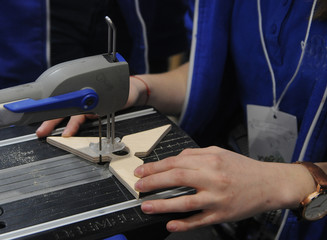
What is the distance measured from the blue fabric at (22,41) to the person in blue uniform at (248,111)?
32 centimetres

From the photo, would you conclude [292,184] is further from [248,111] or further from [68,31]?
[68,31]

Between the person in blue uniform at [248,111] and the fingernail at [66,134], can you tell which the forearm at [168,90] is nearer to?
the person in blue uniform at [248,111]

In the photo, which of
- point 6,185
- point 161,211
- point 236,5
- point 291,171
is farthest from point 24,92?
point 236,5

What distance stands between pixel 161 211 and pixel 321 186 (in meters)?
0.32

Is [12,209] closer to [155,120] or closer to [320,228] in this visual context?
[155,120]

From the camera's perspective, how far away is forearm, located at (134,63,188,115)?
3.67 ft

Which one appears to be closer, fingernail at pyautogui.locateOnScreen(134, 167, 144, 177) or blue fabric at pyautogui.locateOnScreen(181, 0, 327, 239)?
fingernail at pyautogui.locateOnScreen(134, 167, 144, 177)

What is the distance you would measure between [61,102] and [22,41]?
0.54 metres

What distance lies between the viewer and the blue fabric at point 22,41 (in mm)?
1089

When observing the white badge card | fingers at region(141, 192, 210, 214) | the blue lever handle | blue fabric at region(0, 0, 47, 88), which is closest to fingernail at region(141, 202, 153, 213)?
fingers at region(141, 192, 210, 214)

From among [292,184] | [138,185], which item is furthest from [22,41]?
[292,184]

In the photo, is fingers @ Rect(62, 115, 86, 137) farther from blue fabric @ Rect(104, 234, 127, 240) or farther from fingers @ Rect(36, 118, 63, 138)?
blue fabric @ Rect(104, 234, 127, 240)

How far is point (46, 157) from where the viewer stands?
0.82m

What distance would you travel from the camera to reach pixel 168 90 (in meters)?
1.14
